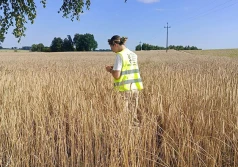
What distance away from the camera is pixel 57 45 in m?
83.4

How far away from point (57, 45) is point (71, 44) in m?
6.04

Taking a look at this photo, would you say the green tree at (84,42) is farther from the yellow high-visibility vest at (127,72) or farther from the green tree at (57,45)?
the yellow high-visibility vest at (127,72)

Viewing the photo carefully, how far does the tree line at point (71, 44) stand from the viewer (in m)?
83.4

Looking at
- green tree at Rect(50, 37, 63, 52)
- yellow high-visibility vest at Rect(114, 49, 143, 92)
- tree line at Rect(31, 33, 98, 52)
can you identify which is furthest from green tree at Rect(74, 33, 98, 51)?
yellow high-visibility vest at Rect(114, 49, 143, 92)

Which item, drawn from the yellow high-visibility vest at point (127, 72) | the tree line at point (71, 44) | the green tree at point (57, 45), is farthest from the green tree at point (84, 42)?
the yellow high-visibility vest at point (127, 72)

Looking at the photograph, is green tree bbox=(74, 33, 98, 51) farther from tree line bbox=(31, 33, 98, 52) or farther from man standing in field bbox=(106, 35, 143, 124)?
man standing in field bbox=(106, 35, 143, 124)

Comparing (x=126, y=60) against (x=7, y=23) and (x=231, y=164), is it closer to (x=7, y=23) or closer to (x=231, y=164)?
(x=231, y=164)

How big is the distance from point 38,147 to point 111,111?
740mm

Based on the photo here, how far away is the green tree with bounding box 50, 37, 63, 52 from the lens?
83.1 m

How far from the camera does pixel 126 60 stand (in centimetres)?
296

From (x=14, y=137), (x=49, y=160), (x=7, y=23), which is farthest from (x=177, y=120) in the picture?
(x=7, y=23)

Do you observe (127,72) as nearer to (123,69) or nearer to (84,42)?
(123,69)

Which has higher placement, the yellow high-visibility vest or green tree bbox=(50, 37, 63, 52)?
green tree bbox=(50, 37, 63, 52)

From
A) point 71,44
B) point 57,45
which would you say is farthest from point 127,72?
point 71,44
